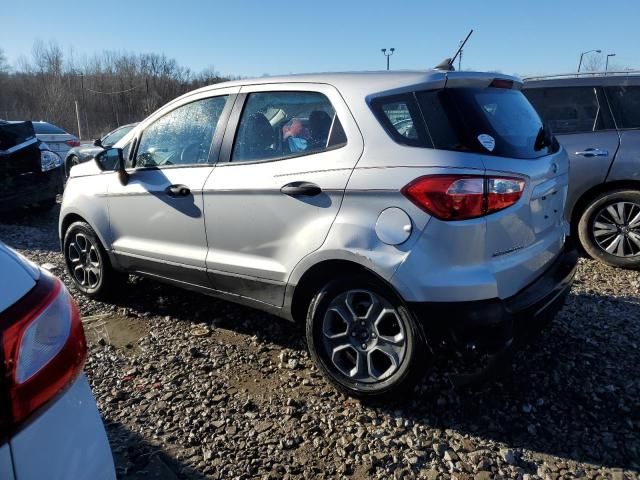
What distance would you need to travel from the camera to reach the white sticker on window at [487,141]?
2.53 m

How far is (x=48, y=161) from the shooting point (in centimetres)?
786

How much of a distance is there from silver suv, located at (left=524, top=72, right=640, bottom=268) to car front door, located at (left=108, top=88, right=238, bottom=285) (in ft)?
11.7

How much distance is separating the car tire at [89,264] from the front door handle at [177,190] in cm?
114

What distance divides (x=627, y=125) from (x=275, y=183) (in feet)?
12.6

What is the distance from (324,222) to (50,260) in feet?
14.4

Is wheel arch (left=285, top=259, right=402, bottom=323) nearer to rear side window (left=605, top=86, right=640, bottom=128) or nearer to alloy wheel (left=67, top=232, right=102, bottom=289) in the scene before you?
alloy wheel (left=67, top=232, right=102, bottom=289)

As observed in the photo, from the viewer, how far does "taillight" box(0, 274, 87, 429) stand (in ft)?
3.95

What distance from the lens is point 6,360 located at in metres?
1.20

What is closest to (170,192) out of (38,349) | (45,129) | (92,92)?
(38,349)

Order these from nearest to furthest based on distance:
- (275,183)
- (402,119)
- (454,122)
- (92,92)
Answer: (454,122) < (402,119) < (275,183) < (92,92)

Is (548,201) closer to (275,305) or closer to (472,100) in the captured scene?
(472,100)

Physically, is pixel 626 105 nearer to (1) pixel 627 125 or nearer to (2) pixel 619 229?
(1) pixel 627 125

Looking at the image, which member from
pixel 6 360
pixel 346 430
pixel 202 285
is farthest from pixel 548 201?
pixel 6 360

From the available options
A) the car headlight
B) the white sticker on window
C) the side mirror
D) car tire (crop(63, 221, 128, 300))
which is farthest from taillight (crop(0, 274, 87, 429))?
the car headlight
